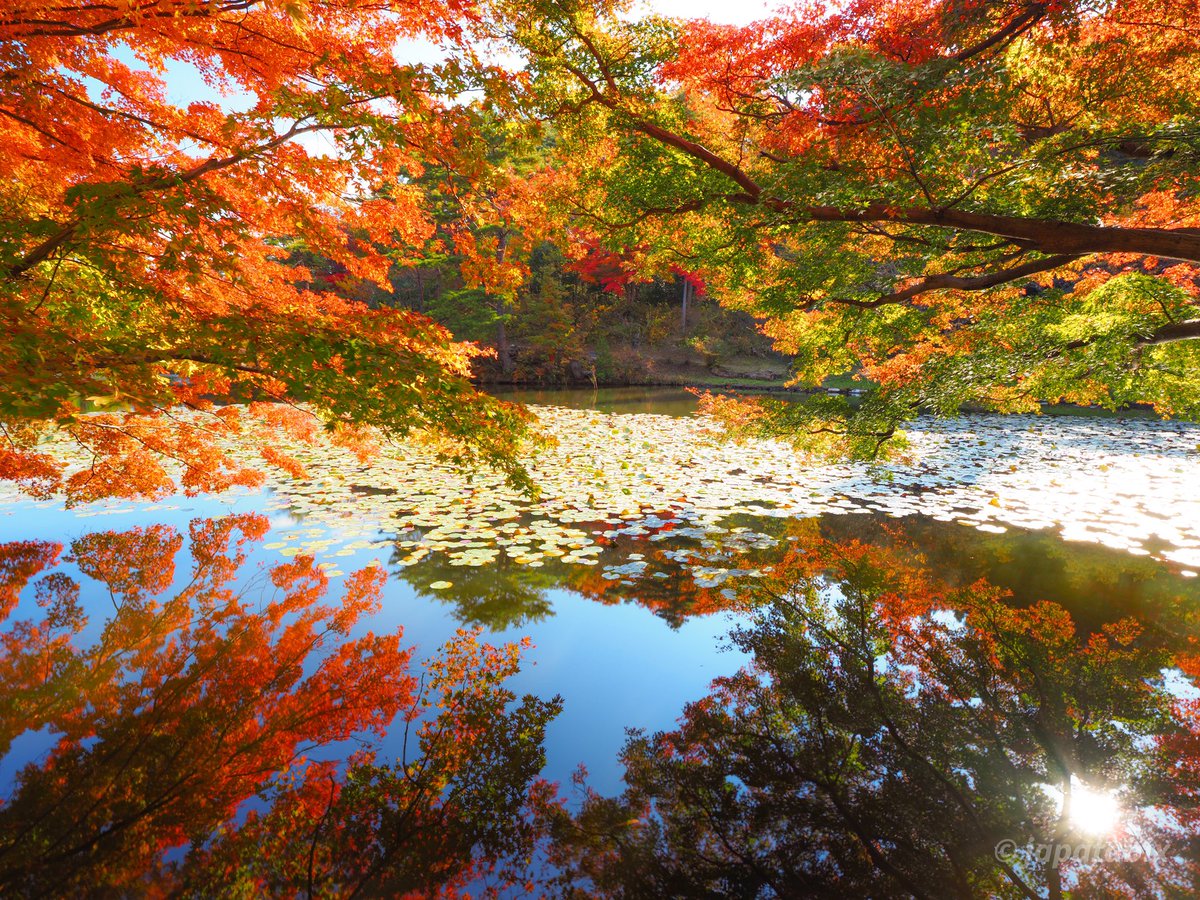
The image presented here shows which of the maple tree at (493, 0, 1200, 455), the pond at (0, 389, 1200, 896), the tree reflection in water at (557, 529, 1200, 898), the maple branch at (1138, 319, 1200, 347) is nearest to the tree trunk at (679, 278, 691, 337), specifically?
the maple tree at (493, 0, 1200, 455)

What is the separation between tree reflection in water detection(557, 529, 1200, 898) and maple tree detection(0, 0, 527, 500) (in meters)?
2.48

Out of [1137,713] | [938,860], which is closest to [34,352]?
[938,860]

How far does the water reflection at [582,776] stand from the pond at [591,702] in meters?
0.02

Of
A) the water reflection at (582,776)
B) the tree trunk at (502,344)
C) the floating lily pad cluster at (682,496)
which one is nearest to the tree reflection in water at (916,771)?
the water reflection at (582,776)

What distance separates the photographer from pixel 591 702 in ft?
11.1

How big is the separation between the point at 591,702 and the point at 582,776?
2.22 ft

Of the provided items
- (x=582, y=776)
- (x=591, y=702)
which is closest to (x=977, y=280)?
(x=591, y=702)

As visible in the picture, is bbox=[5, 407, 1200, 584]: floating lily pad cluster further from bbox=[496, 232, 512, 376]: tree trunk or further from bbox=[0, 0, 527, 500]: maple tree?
bbox=[496, 232, 512, 376]: tree trunk

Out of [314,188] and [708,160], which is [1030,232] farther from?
[314,188]

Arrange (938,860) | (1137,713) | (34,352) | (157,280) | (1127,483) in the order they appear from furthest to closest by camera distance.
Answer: (1127,483)
(157,280)
(1137,713)
(34,352)
(938,860)

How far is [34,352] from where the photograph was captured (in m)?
2.52

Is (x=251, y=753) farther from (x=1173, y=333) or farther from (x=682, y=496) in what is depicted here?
(x=1173, y=333)

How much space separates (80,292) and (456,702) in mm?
4835

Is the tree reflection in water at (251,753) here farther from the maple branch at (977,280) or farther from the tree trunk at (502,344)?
the tree trunk at (502,344)
